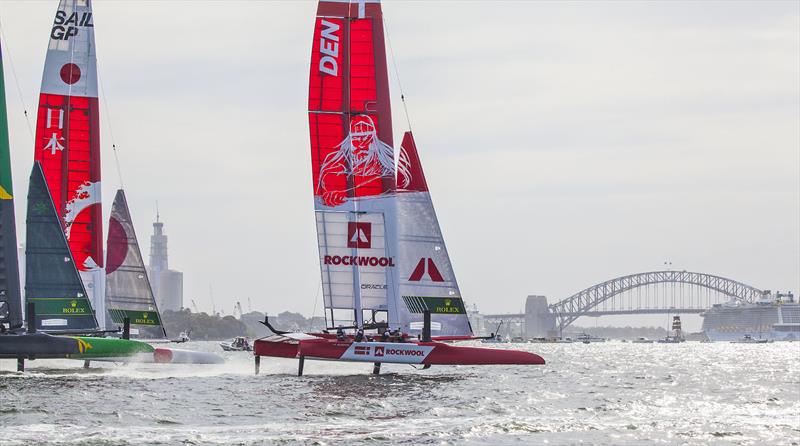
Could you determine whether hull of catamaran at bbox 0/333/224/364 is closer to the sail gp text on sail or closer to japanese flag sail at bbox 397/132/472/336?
japanese flag sail at bbox 397/132/472/336

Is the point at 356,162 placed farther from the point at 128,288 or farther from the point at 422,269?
the point at 128,288

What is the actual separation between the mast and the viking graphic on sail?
8607 millimetres

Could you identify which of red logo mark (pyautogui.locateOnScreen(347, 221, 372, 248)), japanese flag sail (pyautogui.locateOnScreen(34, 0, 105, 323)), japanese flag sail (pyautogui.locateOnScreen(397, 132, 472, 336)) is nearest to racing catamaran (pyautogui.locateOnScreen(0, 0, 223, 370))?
japanese flag sail (pyautogui.locateOnScreen(34, 0, 105, 323))

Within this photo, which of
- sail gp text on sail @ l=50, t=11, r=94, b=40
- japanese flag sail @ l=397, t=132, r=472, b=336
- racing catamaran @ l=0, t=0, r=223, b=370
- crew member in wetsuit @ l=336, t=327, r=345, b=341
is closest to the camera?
crew member in wetsuit @ l=336, t=327, r=345, b=341

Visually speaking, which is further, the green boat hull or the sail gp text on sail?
the sail gp text on sail

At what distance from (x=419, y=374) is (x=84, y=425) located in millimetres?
18023

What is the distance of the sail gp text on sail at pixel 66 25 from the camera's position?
141 feet

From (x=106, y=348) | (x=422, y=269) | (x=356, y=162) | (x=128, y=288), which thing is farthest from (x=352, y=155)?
(x=128, y=288)

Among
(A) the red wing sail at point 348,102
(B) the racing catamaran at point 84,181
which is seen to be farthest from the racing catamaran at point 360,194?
(B) the racing catamaran at point 84,181

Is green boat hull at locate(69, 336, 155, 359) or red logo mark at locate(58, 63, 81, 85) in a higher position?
red logo mark at locate(58, 63, 81, 85)

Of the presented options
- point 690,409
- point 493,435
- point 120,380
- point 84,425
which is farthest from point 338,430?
point 120,380

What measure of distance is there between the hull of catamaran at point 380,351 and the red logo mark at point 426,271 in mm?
2227

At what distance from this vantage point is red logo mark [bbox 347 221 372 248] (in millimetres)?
38562

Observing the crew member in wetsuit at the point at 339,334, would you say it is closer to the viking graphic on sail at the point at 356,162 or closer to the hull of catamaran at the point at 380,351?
the hull of catamaran at the point at 380,351
